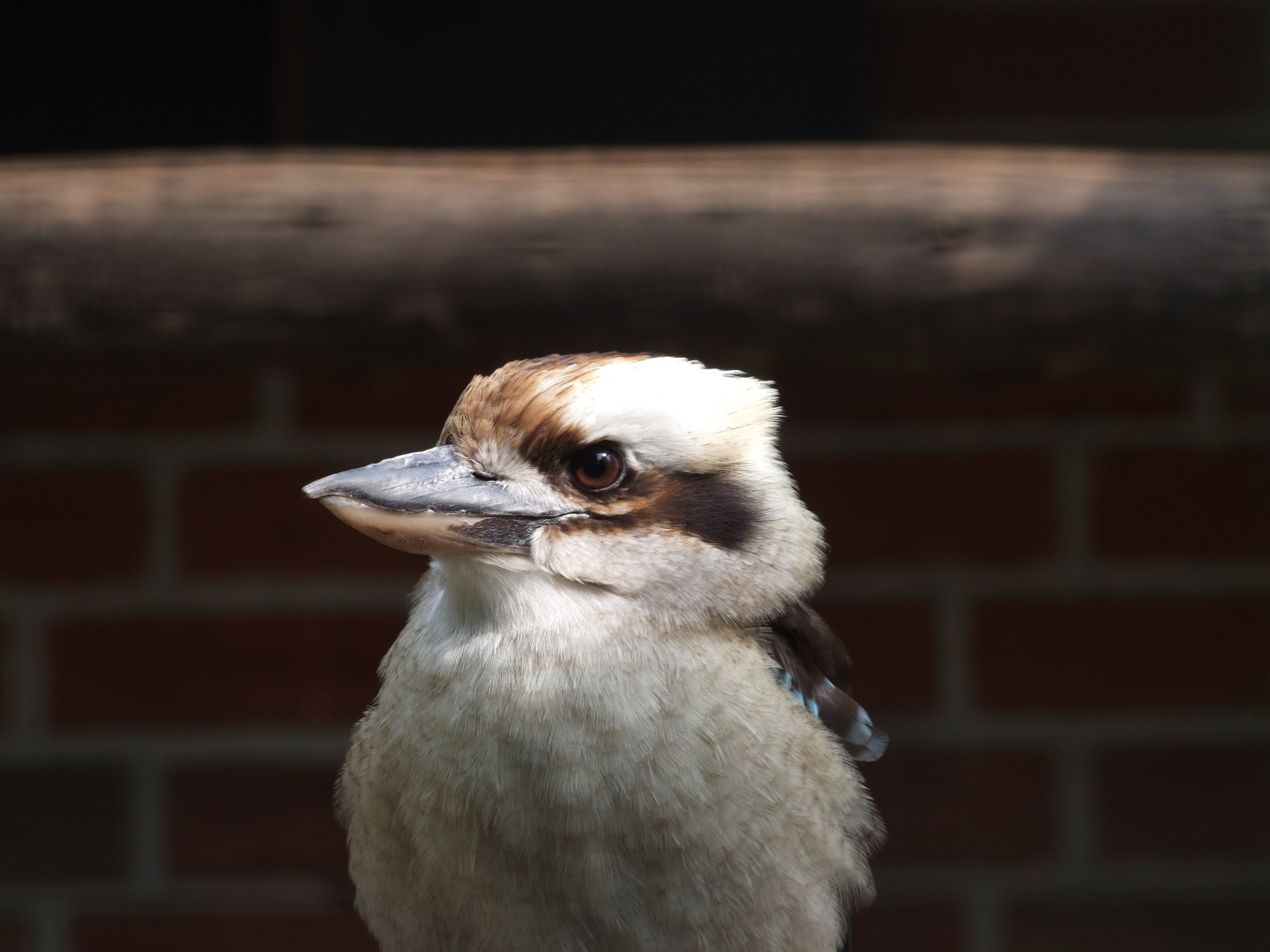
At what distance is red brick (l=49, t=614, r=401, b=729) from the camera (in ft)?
4.53

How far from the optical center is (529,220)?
2.94 ft

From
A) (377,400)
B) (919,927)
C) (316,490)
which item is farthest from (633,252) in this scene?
(919,927)

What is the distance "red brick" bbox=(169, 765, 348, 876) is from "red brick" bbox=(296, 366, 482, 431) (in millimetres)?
353

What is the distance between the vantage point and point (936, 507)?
55.1 inches

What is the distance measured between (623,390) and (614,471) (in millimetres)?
39

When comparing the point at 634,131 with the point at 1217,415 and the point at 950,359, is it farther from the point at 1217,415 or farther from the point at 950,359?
the point at 1217,415

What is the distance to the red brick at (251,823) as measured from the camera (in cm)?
139

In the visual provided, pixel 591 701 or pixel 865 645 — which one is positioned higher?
pixel 591 701

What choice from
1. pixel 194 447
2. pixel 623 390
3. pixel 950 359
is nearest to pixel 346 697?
pixel 194 447

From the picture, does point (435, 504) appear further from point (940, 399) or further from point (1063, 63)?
point (1063, 63)

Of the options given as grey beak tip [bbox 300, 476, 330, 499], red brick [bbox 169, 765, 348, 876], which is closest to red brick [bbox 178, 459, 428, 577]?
red brick [bbox 169, 765, 348, 876]

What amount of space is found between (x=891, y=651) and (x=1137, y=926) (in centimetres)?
38

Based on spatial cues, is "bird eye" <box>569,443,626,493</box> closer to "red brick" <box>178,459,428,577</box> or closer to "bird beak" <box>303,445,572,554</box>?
"bird beak" <box>303,445,572,554</box>

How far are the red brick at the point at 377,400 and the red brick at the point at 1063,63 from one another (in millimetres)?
528
